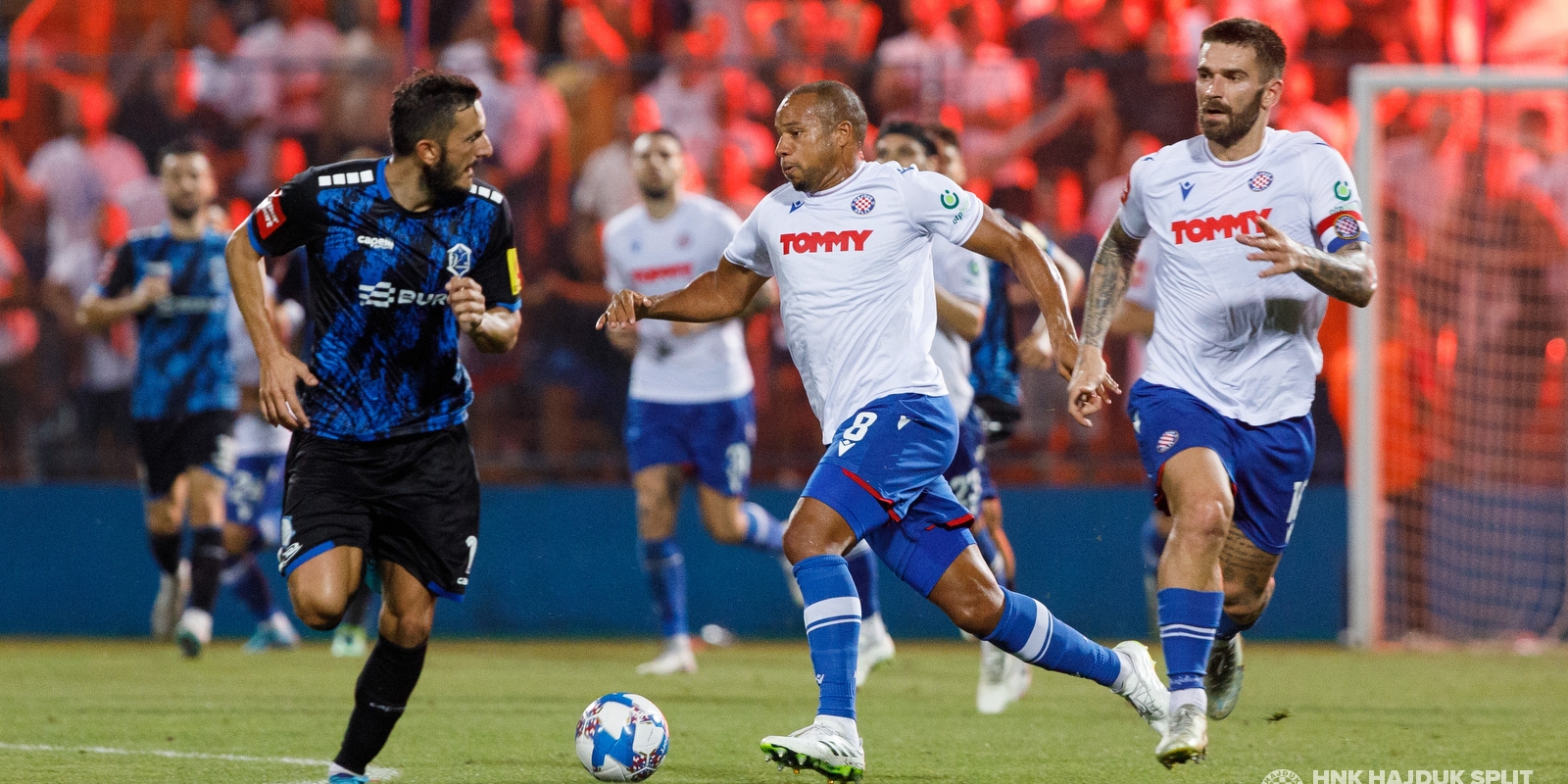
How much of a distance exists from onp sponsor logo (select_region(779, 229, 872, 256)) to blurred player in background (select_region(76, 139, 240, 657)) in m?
5.91

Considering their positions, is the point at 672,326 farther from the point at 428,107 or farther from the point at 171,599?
the point at 428,107

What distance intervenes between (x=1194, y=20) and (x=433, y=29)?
548cm

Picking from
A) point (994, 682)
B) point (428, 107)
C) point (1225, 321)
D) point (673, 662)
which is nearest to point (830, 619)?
point (1225, 321)

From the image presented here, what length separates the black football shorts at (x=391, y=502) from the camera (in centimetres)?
547

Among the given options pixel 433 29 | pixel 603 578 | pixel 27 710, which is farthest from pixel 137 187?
pixel 27 710

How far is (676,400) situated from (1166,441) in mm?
4378

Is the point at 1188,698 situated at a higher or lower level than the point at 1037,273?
lower

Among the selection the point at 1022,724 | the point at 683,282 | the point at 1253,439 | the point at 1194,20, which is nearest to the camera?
the point at 1253,439

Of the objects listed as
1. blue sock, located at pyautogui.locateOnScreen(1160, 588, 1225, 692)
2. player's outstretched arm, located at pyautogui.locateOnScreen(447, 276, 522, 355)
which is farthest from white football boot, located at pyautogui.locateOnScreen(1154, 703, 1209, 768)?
player's outstretched arm, located at pyautogui.locateOnScreen(447, 276, 522, 355)

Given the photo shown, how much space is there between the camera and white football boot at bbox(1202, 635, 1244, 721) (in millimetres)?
6637

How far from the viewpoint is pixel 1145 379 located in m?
6.24

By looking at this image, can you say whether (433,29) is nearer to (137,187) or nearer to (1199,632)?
(137,187)

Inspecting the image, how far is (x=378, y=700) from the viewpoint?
216 inches

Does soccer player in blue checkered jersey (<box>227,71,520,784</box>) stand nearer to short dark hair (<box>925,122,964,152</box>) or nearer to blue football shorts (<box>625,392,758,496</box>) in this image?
short dark hair (<box>925,122,964,152</box>)
